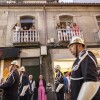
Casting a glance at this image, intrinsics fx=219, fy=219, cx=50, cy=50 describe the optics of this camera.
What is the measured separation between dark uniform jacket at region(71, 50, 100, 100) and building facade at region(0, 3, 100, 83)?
1090cm

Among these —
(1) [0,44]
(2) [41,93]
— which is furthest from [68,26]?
(2) [41,93]

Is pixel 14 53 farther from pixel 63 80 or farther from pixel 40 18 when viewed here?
pixel 63 80

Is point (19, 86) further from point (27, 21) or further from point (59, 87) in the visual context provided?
point (27, 21)

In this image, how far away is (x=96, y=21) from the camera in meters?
15.9

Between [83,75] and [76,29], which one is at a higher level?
[76,29]

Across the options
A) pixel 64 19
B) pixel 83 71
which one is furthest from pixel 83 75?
pixel 64 19

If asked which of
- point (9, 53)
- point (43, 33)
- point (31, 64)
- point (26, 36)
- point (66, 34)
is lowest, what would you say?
point (31, 64)

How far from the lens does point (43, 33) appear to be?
48.8 ft

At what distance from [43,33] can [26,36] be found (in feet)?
4.23

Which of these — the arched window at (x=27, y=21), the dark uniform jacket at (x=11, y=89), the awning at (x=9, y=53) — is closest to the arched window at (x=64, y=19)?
the arched window at (x=27, y=21)

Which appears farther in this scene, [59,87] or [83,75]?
[59,87]

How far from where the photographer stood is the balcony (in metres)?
13.9

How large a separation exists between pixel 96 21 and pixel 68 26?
228 cm

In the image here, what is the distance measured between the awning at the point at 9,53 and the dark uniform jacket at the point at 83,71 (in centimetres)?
1119
